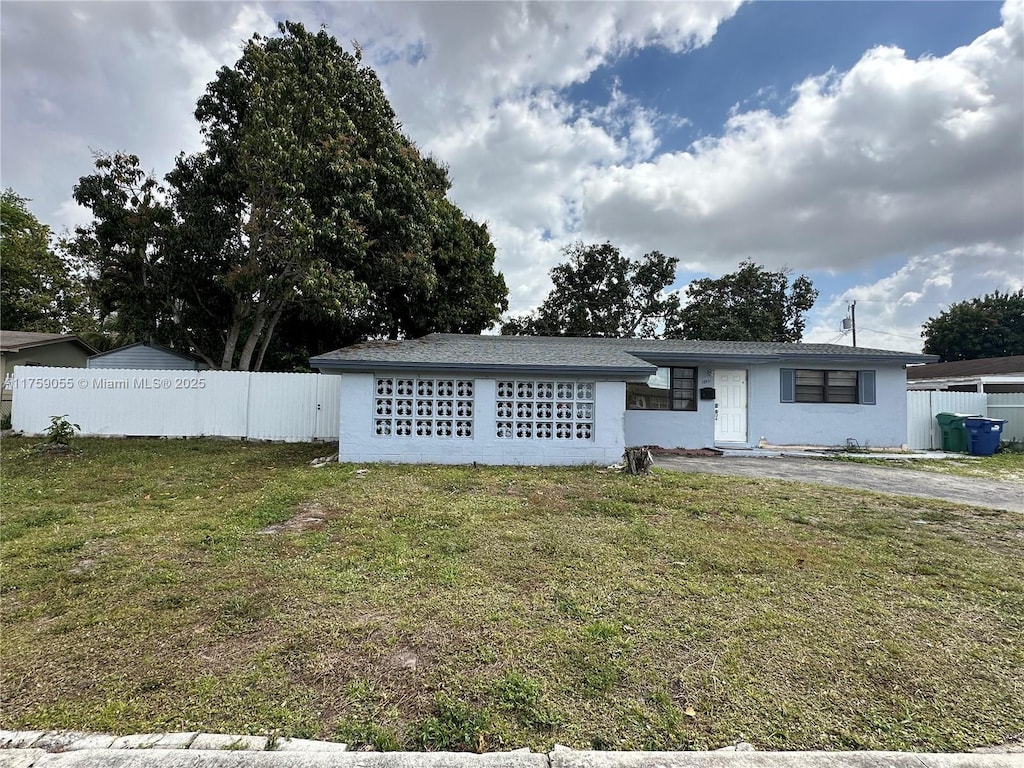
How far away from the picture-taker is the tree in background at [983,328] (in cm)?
3188

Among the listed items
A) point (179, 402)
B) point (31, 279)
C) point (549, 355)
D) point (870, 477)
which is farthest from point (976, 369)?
point (31, 279)

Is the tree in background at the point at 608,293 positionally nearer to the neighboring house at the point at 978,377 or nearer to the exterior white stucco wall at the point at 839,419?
the neighboring house at the point at 978,377

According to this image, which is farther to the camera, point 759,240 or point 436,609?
point 759,240

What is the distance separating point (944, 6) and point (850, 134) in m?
3.12

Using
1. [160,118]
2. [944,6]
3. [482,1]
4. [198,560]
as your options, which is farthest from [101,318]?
[944,6]

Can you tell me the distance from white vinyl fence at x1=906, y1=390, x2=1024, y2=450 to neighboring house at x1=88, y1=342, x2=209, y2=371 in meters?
22.4

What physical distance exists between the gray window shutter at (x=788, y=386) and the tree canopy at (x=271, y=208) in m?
10.2

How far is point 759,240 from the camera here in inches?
707

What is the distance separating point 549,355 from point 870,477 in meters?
6.14

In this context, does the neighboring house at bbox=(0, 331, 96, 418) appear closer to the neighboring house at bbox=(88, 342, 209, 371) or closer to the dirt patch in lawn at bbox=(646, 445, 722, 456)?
the neighboring house at bbox=(88, 342, 209, 371)

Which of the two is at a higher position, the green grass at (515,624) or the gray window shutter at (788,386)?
the gray window shutter at (788,386)

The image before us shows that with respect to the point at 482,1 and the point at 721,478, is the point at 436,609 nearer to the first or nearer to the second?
the point at 721,478

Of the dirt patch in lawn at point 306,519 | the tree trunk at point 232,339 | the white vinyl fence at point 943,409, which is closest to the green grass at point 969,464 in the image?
the white vinyl fence at point 943,409

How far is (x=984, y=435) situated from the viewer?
1106 centimetres
